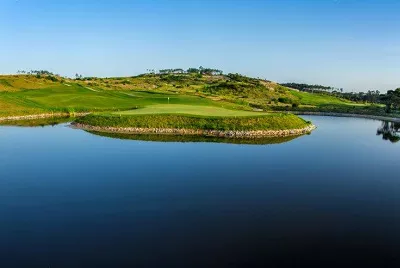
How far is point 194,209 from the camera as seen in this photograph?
25.2 metres

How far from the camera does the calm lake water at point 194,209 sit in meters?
18.7

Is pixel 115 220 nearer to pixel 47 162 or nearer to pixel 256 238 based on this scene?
pixel 256 238

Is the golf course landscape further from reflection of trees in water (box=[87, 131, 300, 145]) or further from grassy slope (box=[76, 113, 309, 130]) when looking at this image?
reflection of trees in water (box=[87, 131, 300, 145])

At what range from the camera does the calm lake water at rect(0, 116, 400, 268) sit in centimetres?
1866

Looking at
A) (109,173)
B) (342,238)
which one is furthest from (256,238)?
(109,173)

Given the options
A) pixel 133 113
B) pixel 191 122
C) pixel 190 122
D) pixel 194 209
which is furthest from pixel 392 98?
pixel 194 209

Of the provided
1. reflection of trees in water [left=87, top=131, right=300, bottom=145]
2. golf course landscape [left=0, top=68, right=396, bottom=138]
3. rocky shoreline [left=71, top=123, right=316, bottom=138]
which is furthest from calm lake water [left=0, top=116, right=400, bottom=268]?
golf course landscape [left=0, top=68, right=396, bottom=138]

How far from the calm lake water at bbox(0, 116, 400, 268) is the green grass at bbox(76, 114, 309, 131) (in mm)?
19047

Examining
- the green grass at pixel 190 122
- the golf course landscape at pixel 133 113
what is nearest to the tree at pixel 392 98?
the golf course landscape at pixel 133 113

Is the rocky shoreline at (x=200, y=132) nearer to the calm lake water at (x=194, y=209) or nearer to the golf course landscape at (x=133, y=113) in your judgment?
the golf course landscape at (x=133, y=113)

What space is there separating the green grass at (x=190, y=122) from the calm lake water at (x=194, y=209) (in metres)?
19.0

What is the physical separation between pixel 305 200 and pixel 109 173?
17.3 metres

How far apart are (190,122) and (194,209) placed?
4101cm

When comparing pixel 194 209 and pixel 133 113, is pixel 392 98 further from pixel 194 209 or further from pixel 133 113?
pixel 194 209
